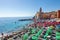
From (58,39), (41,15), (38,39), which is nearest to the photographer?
(58,39)

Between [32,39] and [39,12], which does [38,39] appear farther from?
[39,12]

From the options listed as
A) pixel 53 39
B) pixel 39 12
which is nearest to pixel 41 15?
pixel 39 12

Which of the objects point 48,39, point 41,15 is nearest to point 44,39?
point 48,39

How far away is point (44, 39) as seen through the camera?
371cm

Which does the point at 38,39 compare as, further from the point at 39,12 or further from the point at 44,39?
the point at 39,12

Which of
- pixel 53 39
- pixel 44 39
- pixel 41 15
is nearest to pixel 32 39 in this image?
pixel 44 39

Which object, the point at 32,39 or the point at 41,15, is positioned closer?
the point at 32,39

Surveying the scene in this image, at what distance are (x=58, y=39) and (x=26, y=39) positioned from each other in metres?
1.13

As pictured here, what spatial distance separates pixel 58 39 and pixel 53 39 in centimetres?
51

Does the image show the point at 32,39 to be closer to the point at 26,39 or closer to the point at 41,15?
the point at 26,39

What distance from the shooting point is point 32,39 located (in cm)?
352

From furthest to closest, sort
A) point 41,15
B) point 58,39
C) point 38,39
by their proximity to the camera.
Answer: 1. point 41,15
2. point 38,39
3. point 58,39

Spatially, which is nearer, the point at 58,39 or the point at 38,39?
the point at 58,39

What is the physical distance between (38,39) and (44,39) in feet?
0.76
